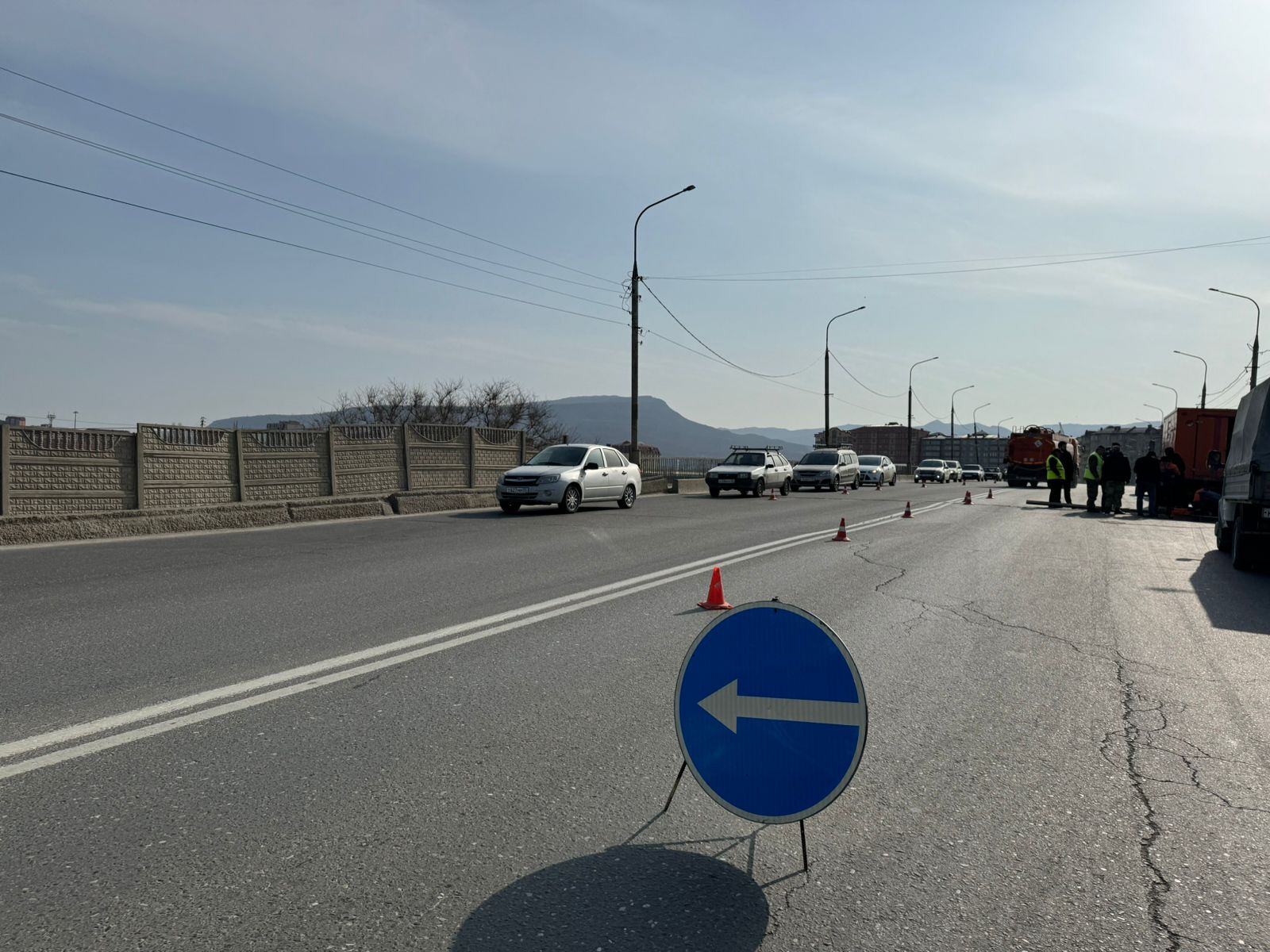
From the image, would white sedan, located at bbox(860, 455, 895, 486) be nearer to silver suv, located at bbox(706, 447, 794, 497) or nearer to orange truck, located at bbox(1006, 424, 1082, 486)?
orange truck, located at bbox(1006, 424, 1082, 486)

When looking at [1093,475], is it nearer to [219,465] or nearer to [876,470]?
[876,470]

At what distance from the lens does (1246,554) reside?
43.7 feet

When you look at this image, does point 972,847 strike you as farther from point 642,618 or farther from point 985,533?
point 985,533

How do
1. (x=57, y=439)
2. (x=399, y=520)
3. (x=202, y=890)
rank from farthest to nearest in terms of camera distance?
(x=399, y=520)
(x=57, y=439)
(x=202, y=890)

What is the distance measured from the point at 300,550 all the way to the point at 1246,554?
12644 millimetres

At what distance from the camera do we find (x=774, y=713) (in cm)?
345

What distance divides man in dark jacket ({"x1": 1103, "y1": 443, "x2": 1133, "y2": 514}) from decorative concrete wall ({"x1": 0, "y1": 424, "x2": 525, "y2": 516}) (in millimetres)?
16149

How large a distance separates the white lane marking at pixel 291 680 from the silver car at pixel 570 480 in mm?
11823

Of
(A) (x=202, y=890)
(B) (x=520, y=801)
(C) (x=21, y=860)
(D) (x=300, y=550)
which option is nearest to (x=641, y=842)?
(B) (x=520, y=801)

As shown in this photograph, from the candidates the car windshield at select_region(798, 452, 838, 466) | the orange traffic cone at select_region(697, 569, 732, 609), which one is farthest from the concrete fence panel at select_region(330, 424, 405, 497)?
the car windshield at select_region(798, 452, 838, 466)

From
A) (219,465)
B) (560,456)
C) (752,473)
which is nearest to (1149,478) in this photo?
(752,473)

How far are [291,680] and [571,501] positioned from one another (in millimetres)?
17099

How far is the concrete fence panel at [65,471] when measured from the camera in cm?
1477

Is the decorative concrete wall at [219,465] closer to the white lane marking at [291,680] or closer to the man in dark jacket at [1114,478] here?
the white lane marking at [291,680]
